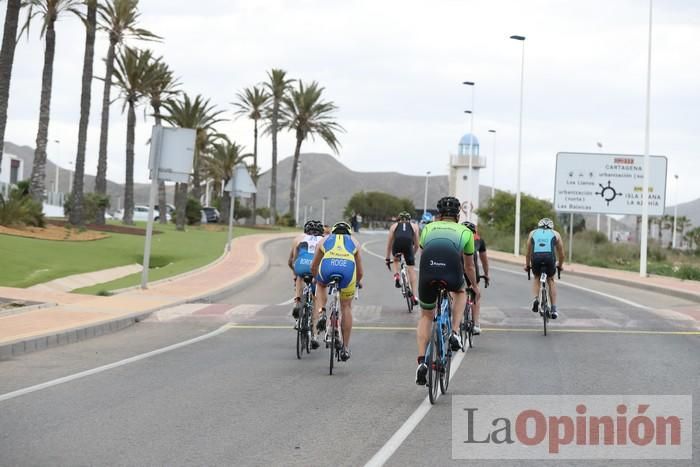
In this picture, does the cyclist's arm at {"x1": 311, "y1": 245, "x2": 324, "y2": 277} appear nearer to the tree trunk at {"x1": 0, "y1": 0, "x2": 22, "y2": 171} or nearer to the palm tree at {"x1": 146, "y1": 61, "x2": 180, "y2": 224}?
the tree trunk at {"x1": 0, "y1": 0, "x2": 22, "y2": 171}

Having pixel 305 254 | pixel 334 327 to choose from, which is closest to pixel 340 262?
pixel 334 327

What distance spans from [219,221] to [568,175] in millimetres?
44212

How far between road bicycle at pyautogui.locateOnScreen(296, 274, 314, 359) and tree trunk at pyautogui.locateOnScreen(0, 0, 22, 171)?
2225 cm

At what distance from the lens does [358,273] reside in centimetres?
1164

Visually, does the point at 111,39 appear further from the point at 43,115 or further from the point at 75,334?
the point at 75,334

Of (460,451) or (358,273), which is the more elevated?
(358,273)

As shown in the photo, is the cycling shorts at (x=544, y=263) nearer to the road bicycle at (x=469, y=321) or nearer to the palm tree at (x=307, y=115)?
the road bicycle at (x=469, y=321)

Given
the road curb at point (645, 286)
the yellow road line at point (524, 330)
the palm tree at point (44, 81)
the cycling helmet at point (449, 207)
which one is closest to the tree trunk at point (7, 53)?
the palm tree at point (44, 81)

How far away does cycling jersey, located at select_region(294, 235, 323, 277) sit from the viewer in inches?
505

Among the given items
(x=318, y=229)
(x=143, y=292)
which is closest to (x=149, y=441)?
(x=318, y=229)

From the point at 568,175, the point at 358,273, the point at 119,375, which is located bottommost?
the point at 119,375

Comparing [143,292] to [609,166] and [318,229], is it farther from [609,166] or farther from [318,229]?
[609,166]
